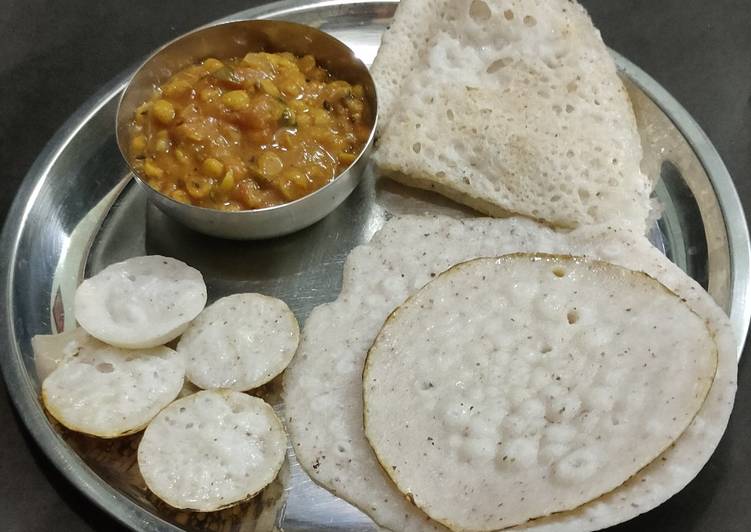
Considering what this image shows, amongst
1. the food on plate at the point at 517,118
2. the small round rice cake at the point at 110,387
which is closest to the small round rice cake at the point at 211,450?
the small round rice cake at the point at 110,387

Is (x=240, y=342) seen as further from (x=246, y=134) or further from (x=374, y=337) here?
(x=246, y=134)

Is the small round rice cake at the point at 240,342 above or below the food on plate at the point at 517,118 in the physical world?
below

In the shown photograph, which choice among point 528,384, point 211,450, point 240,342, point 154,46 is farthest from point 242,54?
point 528,384

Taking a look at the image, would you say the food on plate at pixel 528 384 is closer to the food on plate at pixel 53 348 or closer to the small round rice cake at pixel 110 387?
the small round rice cake at pixel 110 387

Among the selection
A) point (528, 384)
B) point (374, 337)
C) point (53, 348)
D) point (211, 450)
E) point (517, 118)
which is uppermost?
point (517, 118)

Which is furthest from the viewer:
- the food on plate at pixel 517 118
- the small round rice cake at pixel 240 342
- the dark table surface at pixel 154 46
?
the dark table surface at pixel 154 46

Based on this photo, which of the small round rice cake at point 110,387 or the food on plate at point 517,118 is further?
the food on plate at point 517,118
